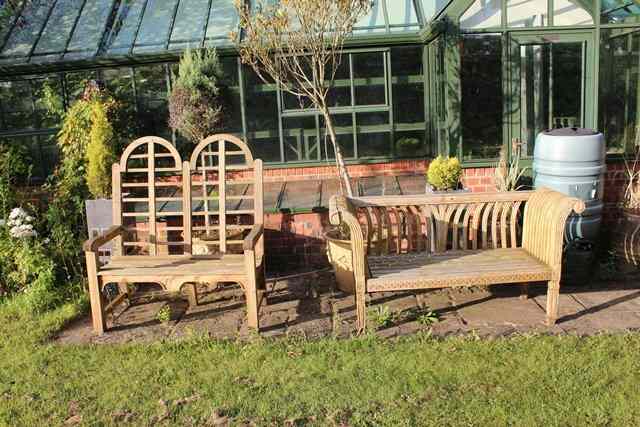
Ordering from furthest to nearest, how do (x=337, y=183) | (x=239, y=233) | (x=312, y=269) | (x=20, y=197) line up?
(x=337, y=183) → (x=20, y=197) → (x=312, y=269) → (x=239, y=233)

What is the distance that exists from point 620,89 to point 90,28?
21.8ft

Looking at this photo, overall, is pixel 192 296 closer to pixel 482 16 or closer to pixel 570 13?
pixel 482 16

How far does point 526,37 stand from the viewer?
678cm

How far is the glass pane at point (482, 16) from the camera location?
675 centimetres

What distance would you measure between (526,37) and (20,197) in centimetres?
574

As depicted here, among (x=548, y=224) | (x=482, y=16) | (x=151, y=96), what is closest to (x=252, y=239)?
(x=548, y=224)

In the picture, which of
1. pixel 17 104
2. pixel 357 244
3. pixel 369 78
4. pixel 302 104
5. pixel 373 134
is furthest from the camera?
pixel 17 104

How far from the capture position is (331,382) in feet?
12.8

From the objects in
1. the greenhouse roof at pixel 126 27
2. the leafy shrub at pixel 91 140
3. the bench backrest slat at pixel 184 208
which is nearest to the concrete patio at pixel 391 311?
the bench backrest slat at pixel 184 208

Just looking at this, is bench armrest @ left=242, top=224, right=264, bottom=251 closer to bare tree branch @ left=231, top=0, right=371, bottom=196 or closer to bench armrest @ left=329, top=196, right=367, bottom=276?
bench armrest @ left=329, top=196, right=367, bottom=276

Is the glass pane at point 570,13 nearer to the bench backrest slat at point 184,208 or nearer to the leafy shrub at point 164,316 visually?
the bench backrest slat at point 184,208

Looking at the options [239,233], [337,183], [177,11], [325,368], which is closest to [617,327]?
[325,368]

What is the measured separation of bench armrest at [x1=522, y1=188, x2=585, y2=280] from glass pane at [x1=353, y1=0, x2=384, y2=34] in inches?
148

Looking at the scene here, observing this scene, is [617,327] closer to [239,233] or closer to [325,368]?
[325,368]
